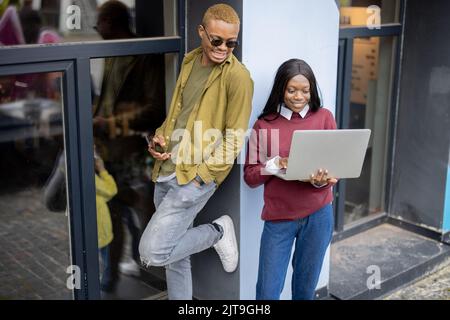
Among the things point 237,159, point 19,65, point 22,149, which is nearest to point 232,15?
point 237,159

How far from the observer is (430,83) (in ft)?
16.8

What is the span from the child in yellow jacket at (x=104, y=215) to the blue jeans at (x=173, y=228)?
0.95m

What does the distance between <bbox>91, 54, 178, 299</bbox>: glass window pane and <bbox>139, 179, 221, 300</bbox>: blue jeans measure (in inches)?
28.3

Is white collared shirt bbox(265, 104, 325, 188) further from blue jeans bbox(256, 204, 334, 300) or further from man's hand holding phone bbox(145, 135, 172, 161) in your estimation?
man's hand holding phone bbox(145, 135, 172, 161)

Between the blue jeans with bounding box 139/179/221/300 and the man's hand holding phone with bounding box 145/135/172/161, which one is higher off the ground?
the man's hand holding phone with bounding box 145/135/172/161

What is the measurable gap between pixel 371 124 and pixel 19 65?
11.0 ft

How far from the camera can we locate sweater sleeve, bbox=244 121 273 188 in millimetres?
3309

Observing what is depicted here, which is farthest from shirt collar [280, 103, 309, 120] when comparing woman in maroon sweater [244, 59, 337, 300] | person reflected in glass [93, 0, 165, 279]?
person reflected in glass [93, 0, 165, 279]

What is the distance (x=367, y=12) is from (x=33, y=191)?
3.20 metres

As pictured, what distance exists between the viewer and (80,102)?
334 centimetres

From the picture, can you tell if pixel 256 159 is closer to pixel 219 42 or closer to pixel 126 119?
pixel 219 42

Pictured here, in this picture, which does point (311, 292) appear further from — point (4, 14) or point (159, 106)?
point (4, 14)

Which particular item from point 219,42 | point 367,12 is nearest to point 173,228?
point 219,42

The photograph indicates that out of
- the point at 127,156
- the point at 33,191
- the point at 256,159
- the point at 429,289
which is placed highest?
the point at 256,159
